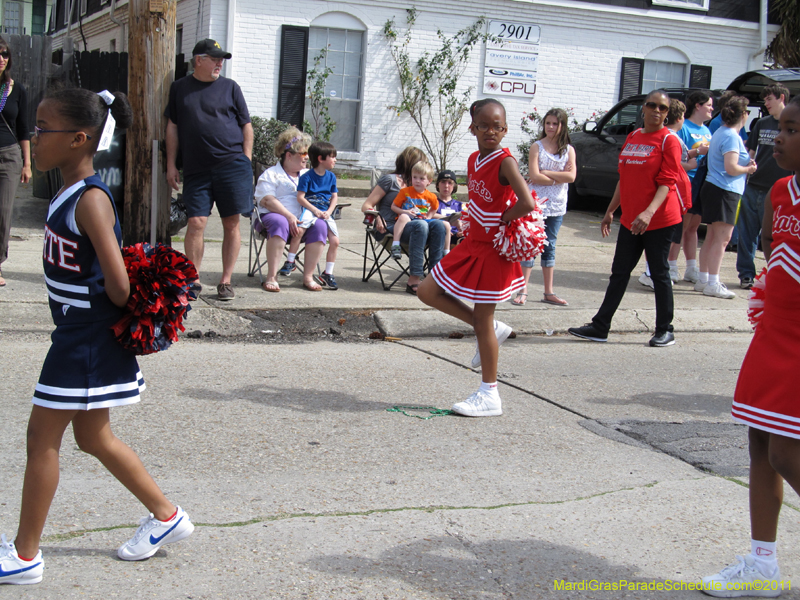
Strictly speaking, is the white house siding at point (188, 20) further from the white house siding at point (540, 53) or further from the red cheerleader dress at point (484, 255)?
the red cheerleader dress at point (484, 255)

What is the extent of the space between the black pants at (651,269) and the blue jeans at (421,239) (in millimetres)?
1809

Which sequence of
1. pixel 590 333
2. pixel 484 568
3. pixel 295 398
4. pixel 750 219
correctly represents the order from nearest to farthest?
pixel 484 568, pixel 295 398, pixel 590 333, pixel 750 219

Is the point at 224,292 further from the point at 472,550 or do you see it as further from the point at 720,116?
the point at 720,116

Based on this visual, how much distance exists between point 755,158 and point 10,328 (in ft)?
23.9

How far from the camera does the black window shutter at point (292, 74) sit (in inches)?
594

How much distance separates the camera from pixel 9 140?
6988 mm

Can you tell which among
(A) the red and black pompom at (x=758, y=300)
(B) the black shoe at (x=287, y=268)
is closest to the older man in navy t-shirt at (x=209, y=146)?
(B) the black shoe at (x=287, y=268)

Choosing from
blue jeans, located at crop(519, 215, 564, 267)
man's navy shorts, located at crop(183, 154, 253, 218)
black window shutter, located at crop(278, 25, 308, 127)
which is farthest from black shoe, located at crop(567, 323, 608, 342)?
black window shutter, located at crop(278, 25, 308, 127)

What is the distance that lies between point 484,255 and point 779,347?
2248mm

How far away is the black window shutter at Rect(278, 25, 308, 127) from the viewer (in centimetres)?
1509

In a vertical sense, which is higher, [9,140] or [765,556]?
[9,140]

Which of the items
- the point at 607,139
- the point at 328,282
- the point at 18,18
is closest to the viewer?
the point at 328,282

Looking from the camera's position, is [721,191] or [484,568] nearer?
[484,568]

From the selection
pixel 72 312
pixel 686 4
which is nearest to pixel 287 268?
pixel 72 312
